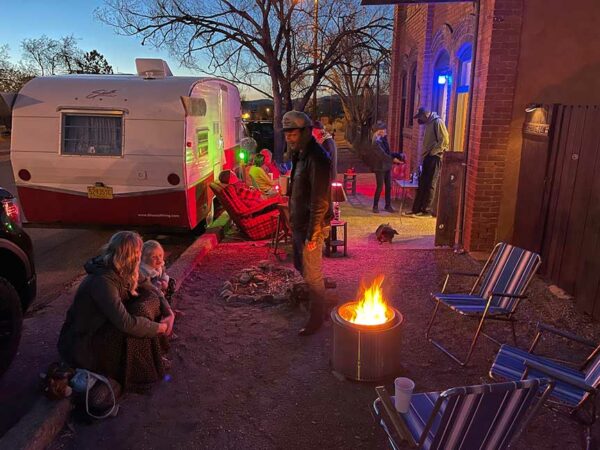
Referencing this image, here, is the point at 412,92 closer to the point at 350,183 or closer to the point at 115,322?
the point at 350,183

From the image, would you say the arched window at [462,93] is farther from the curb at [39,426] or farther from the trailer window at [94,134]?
the curb at [39,426]

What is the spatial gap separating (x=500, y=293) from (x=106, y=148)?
19.0 ft

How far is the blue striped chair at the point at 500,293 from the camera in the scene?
14.2 ft

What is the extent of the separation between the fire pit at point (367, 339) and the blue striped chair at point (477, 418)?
3.40 ft

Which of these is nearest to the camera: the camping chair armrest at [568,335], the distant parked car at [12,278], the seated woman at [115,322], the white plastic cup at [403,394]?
the white plastic cup at [403,394]

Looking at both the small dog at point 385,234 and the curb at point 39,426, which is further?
the small dog at point 385,234

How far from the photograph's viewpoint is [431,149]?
9367mm

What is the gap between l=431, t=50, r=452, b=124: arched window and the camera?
11.4 metres

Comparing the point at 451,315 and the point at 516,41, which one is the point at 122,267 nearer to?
the point at 451,315

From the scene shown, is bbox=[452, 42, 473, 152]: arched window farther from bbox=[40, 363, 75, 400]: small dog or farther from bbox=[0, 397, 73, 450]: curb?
bbox=[0, 397, 73, 450]: curb

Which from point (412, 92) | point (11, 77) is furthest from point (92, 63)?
point (412, 92)

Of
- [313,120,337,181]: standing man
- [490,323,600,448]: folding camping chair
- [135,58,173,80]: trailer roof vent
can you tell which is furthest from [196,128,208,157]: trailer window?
[490,323,600,448]: folding camping chair

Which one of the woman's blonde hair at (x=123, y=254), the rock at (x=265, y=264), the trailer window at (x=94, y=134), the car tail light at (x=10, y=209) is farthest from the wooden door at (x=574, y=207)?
the trailer window at (x=94, y=134)

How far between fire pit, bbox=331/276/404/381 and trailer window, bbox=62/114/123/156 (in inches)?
200
